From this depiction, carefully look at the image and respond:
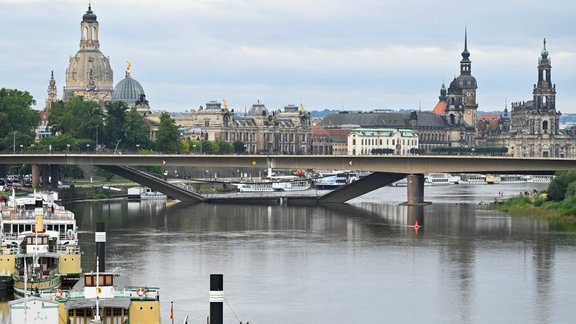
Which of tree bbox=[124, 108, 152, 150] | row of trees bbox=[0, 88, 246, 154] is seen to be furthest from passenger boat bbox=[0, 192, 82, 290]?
tree bbox=[124, 108, 152, 150]

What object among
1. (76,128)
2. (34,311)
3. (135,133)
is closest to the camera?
(34,311)

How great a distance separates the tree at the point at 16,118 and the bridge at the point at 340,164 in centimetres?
1681

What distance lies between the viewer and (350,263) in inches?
3071

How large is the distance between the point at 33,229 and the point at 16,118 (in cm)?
10946

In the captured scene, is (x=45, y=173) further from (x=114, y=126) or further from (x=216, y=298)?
(x=216, y=298)

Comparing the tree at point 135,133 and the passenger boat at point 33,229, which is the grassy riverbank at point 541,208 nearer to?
the passenger boat at point 33,229

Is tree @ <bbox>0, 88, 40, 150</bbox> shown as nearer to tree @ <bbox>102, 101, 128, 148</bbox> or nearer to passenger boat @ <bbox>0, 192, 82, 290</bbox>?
tree @ <bbox>102, 101, 128, 148</bbox>

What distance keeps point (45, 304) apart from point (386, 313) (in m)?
19.4

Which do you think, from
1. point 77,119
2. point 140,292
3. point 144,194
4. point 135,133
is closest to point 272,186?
point 144,194

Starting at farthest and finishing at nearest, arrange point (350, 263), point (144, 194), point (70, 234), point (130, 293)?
point (144, 194) → point (350, 263) → point (70, 234) → point (130, 293)

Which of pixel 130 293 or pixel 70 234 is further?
pixel 70 234

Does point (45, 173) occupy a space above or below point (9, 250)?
above

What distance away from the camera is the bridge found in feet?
400

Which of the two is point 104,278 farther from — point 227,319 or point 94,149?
point 94,149
